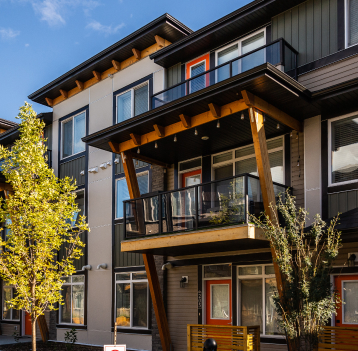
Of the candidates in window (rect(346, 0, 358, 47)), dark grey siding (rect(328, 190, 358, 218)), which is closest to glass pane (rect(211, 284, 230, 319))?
dark grey siding (rect(328, 190, 358, 218))

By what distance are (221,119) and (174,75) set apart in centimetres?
435

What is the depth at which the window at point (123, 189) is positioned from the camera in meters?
16.0

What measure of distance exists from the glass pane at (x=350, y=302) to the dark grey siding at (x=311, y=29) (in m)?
5.50

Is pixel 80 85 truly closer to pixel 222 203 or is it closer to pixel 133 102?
pixel 133 102

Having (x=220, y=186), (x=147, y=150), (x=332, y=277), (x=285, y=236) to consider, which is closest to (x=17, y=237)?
(x=147, y=150)

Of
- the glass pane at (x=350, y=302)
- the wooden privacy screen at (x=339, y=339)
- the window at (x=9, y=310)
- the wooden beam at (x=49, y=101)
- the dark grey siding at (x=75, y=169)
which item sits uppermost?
the wooden beam at (x=49, y=101)

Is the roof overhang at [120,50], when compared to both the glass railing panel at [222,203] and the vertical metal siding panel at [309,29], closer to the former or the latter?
the vertical metal siding panel at [309,29]

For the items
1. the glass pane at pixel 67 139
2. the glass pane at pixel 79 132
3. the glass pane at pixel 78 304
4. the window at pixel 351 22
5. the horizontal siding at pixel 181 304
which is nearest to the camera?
the window at pixel 351 22

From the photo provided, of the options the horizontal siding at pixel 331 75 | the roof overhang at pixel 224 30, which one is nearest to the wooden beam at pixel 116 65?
the roof overhang at pixel 224 30

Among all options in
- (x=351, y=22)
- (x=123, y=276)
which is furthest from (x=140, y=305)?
(x=351, y=22)

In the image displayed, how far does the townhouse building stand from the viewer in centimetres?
1061

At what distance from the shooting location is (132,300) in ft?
50.5

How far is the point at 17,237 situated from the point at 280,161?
293 inches

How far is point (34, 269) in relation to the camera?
1266 cm
